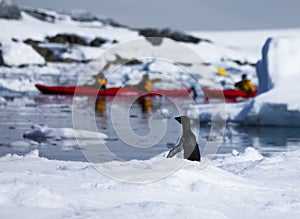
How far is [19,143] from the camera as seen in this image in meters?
6.82

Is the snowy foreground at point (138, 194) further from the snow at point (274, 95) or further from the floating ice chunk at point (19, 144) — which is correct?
the snow at point (274, 95)

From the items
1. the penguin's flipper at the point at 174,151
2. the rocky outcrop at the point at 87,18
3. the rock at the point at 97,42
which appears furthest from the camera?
the rocky outcrop at the point at 87,18

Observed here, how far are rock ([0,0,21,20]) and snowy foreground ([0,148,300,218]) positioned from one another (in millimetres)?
43961

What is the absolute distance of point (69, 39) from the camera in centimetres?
4234

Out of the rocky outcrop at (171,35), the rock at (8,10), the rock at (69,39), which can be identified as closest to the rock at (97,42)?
the rock at (69,39)

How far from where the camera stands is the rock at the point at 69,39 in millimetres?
41562

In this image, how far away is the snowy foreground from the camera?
110 inches

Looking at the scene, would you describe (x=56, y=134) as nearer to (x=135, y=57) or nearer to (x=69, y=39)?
(x=135, y=57)

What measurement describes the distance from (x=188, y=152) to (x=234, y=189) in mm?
1594

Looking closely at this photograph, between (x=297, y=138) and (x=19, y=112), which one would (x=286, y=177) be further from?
(x=19, y=112)

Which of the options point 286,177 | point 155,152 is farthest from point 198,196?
point 155,152

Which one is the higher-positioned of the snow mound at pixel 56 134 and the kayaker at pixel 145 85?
the snow mound at pixel 56 134

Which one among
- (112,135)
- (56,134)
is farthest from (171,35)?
(56,134)

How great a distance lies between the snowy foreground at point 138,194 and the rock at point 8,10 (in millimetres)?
43961
